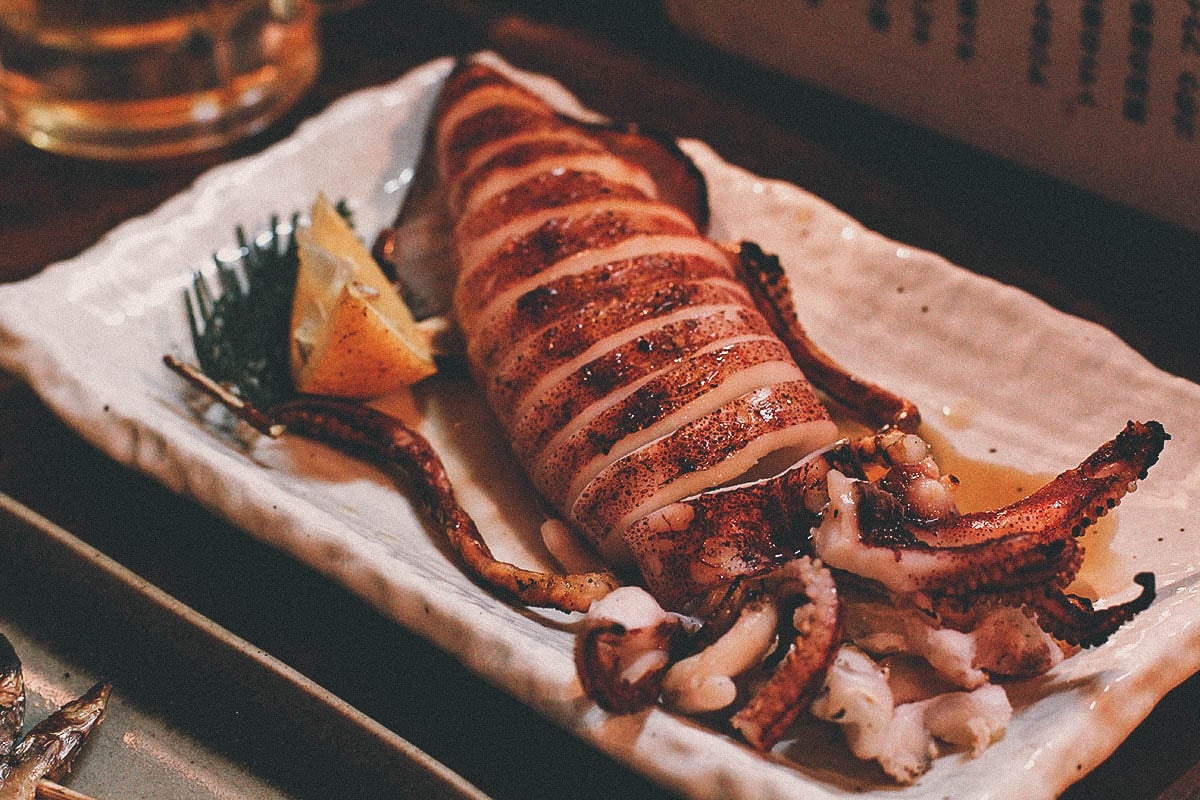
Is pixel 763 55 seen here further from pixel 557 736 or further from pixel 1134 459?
pixel 557 736

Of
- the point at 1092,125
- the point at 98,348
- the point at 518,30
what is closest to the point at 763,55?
the point at 518,30

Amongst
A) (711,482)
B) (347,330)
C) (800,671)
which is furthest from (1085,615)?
(347,330)

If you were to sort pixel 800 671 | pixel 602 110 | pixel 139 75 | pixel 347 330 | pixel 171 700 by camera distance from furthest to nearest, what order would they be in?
pixel 139 75
pixel 602 110
pixel 347 330
pixel 171 700
pixel 800 671

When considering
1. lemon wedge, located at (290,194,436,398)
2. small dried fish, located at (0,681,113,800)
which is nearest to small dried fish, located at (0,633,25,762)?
small dried fish, located at (0,681,113,800)

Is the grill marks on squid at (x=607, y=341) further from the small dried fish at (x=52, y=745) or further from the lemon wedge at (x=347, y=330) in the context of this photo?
the small dried fish at (x=52, y=745)

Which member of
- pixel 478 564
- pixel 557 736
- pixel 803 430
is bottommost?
pixel 557 736

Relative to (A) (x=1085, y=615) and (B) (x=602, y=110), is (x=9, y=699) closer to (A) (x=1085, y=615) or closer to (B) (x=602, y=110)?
(A) (x=1085, y=615)
